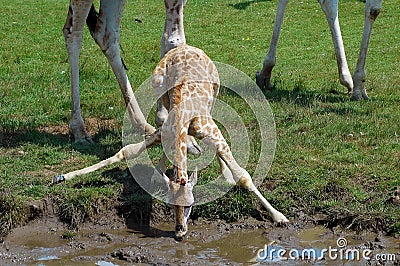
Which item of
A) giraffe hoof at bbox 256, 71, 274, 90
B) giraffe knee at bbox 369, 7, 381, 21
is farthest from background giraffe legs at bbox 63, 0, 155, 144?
giraffe knee at bbox 369, 7, 381, 21

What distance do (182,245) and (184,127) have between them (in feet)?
3.03

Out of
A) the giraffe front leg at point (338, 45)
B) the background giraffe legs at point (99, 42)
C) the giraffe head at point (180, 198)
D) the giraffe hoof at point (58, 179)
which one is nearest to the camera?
the giraffe head at point (180, 198)

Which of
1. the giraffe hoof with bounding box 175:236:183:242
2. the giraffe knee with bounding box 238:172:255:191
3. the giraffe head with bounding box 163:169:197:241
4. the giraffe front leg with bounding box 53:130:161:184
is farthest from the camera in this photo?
the giraffe front leg with bounding box 53:130:161:184

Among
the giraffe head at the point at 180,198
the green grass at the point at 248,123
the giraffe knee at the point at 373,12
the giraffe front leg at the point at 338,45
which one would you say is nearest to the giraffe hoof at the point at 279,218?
the green grass at the point at 248,123

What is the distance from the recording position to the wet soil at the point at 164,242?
19.9 ft

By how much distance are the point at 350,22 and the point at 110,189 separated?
1057 centimetres

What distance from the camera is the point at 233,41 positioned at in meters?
14.6

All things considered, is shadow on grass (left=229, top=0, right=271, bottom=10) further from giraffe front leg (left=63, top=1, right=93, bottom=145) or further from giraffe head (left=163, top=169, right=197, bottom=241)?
giraffe head (left=163, top=169, right=197, bottom=241)

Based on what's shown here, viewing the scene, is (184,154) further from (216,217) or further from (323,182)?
(323,182)

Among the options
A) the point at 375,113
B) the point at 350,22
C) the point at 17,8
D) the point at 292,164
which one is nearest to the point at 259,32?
the point at 350,22

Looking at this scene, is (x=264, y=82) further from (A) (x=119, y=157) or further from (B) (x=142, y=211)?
(B) (x=142, y=211)

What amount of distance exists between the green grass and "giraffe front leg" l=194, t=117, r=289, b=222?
0.22 m

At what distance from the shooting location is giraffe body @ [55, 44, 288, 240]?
5836 millimetres

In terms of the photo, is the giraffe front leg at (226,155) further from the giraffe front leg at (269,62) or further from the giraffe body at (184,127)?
the giraffe front leg at (269,62)
